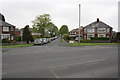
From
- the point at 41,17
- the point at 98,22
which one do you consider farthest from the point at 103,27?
the point at 41,17

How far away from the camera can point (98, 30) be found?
170 ft

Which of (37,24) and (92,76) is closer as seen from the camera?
(92,76)

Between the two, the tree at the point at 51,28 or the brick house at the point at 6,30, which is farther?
the tree at the point at 51,28

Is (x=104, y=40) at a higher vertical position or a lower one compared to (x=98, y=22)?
lower

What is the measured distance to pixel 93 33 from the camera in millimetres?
52562

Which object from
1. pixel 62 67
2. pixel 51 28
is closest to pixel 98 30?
pixel 51 28

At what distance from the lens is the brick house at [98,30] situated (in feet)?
169

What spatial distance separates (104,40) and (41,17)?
33874mm

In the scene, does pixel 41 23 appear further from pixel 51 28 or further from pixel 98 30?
pixel 98 30

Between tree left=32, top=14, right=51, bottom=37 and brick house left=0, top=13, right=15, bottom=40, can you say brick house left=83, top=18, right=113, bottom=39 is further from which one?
brick house left=0, top=13, right=15, bottom=40

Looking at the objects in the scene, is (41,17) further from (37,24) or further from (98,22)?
(98,22)

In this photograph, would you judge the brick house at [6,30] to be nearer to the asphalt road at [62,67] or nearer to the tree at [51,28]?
the tree at [51,28]

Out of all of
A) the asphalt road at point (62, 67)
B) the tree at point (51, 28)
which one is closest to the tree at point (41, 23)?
the tree at point (51, 28)

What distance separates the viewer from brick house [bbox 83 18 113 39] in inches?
2024
